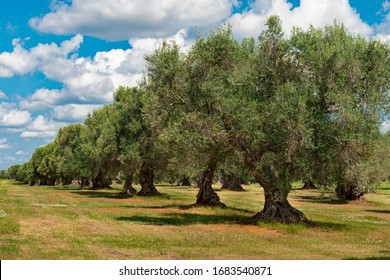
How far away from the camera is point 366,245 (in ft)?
93.4

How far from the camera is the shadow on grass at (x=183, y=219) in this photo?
130 ft

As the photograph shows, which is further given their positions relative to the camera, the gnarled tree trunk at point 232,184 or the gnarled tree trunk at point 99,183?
the gnarled tree trunk at point 232,184

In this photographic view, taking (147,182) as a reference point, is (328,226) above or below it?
below

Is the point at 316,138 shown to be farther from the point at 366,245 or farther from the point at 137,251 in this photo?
the point at 137,251

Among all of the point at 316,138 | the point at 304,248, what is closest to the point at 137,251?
the point at 304,248

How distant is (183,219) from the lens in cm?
4219

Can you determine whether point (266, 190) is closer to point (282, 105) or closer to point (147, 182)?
point (282, 105)

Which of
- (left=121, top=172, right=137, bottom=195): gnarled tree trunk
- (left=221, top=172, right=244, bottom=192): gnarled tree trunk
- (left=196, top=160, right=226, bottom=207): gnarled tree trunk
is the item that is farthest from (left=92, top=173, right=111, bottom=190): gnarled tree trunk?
(left=196, top=160, right=226, bottom=207): gnarled tree trunk

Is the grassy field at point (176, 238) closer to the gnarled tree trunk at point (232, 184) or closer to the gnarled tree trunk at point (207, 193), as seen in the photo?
the gnarled tree trunk at point (207, 193)

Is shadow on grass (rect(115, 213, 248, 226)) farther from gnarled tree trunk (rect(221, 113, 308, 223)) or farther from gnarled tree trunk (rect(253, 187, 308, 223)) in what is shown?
gnarled tree trunk (rect(221, 113, 308, 223))

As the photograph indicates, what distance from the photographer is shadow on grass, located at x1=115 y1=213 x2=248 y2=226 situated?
39.5 metres

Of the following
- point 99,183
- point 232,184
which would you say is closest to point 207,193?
point 232,184

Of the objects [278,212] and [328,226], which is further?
[328,226]

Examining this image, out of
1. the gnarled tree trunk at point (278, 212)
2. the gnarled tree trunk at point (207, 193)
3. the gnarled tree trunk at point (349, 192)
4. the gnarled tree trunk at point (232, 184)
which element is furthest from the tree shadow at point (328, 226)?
the gnarled tree trunk at point (232, 184)
